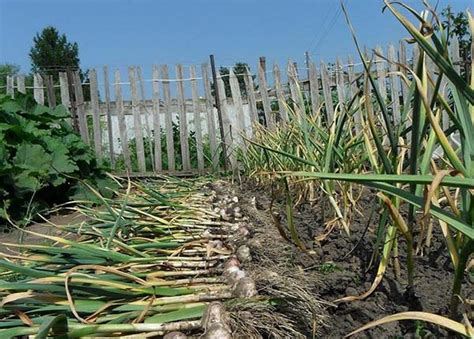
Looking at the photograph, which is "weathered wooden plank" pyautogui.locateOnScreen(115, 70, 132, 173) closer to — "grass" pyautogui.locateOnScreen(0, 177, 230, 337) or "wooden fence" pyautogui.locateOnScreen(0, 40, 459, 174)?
"wooden fence" pyautogui.locateOnScreen(0, 40, 459, 174)

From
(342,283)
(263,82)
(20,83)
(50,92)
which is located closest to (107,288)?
(342,283)

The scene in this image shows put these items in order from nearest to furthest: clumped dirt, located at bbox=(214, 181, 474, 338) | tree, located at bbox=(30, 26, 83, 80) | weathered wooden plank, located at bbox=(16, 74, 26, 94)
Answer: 1. clumped dirt, located at bbox=(214, 181, 474, 338)
2. weathered wooden plank, located at bbox=(16, 74, 26, 94)
3. tree, located at bbox=(30, 26, 83, 80)

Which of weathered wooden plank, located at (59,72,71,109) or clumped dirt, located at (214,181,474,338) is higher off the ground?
weathered wooden plank, located at (59,72,71,109)

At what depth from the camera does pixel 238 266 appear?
198 centimetres

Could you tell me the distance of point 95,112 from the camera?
7625 mm

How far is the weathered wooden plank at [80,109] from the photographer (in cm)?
759

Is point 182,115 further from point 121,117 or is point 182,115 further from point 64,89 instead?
point 64,89

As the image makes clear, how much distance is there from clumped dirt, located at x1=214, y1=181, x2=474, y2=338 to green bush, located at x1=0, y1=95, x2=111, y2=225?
2918 mm

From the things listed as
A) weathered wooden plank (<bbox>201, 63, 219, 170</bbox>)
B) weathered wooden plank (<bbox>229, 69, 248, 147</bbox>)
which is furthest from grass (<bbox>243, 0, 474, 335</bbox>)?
weathered wooden plank (<bbox>201, 63, 219, 170</bbox>)

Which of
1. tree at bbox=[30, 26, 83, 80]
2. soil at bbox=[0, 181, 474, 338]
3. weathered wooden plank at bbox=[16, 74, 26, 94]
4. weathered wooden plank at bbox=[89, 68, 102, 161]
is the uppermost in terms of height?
tree at bbox=[30, 26, 83, 80]

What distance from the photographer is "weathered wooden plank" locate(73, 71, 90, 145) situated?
299 inches

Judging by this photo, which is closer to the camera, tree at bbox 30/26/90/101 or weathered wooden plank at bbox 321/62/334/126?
weathered wooden plank at bbox 321/62/334/126

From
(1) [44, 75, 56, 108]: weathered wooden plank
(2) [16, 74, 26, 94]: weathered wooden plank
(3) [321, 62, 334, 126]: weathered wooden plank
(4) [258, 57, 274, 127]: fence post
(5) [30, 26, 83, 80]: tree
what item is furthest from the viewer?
(5) [30, 26, 83, 80]: tree

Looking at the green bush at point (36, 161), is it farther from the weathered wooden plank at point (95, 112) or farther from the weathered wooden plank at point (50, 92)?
the weathered wooden plank at point (50, 92)
